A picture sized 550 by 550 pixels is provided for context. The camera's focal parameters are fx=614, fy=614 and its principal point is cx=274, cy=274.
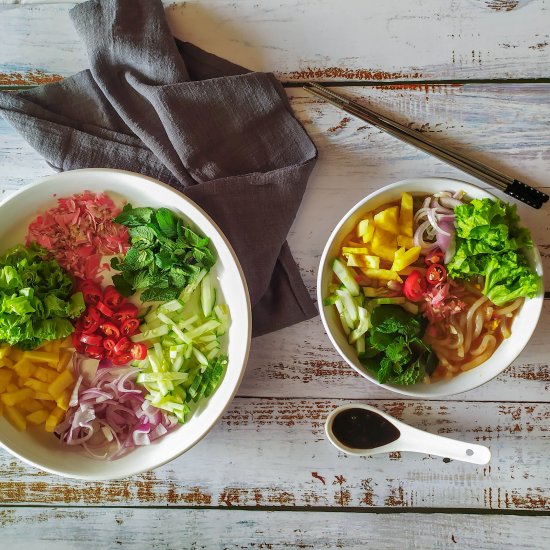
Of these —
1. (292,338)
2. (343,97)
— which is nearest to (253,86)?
(343,97)

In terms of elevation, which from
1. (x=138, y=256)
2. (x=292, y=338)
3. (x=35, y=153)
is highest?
(x=35, y=153)

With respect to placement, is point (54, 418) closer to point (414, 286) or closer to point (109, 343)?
point (109, 343)

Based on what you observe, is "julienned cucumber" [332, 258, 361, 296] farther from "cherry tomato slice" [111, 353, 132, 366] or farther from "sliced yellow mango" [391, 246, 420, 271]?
"cherry tomato slice" [111, 353, 132, 366]

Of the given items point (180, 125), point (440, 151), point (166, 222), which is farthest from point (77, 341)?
point (440, 151)

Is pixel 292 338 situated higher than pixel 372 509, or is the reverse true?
pixel 292 338

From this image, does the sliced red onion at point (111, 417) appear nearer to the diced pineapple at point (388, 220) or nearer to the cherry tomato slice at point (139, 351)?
the cherry tomato slice at point (139, 351)

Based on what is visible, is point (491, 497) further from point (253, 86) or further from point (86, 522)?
point (253, 86)
